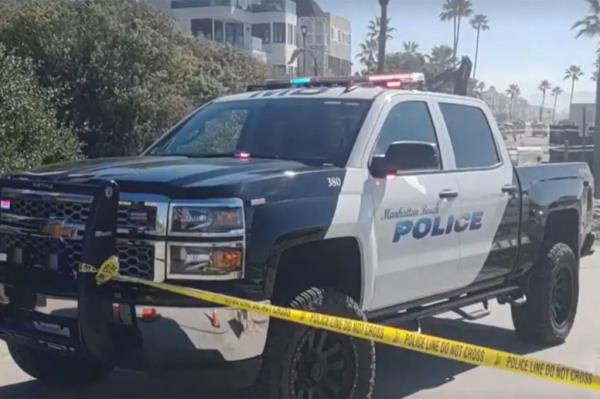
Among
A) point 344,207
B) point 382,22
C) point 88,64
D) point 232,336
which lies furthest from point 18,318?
point 382,22

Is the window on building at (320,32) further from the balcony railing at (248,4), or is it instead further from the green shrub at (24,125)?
the green shrub at (24,125)

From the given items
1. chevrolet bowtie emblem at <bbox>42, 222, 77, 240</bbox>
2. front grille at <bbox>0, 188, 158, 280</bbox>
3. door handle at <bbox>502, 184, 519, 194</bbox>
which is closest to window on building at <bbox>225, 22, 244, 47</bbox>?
door handle at <bbox>502, 184, 519, 194</bbox>

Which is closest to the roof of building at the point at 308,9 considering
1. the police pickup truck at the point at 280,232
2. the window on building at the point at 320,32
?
the window on building at the point at 320,32

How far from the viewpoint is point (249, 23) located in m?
Result: 64.8

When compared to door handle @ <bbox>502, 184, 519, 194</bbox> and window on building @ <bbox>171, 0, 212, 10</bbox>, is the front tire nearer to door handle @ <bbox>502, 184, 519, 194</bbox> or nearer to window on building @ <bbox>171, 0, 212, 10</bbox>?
door handle @ <bbox>502, 184, 519, 194</bbox>

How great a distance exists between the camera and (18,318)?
5.08 m

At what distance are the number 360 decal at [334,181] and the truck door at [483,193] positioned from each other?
137 cm

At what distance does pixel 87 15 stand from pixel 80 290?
12289 millimetres

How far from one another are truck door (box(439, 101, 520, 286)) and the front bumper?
2286mm

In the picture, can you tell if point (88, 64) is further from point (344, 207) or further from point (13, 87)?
point (344, 207)

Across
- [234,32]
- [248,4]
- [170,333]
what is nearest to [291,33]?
[248,4]

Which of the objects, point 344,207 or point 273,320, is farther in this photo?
point 344,207

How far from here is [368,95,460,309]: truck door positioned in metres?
5.70

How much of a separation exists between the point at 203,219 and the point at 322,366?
1139mm
